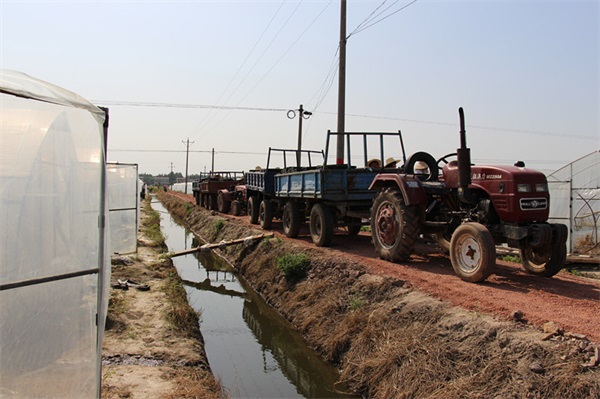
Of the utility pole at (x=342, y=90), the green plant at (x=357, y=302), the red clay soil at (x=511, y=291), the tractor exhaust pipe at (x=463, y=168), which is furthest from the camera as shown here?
the utility pole at (x=342, y=90)

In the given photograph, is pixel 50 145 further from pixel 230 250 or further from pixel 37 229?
pixel 230 250

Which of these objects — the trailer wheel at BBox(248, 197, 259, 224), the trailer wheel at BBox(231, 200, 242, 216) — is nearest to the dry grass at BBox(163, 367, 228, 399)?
the trailer wheel at BBox(248, 197, 259, 224)

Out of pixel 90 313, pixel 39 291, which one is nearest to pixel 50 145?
pixel 39 291

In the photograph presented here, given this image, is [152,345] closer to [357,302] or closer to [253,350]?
[253,350]

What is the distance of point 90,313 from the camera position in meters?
3.44

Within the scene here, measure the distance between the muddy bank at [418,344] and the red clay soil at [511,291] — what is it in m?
0.25

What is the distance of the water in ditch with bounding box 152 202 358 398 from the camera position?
585 centimetres

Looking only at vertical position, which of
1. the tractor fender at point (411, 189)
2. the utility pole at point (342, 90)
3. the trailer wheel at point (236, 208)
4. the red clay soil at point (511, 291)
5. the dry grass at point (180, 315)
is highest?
the utility pole at point (342, 90)

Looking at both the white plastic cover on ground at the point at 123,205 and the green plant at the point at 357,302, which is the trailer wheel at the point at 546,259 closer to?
the green plant at the point at 357,302

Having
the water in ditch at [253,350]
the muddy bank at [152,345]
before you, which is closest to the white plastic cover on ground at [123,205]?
the muddy bank at [152,345]

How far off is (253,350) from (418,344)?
320 centimetres

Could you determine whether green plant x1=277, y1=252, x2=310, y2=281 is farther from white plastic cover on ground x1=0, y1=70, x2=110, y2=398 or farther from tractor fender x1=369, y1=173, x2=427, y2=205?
white plastic cover on ground x1=0, y1=70, x2=110, y2=398

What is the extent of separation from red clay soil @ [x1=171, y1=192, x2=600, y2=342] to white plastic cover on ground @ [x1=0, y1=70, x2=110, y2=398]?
3931mm

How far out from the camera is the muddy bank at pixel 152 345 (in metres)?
4.57
